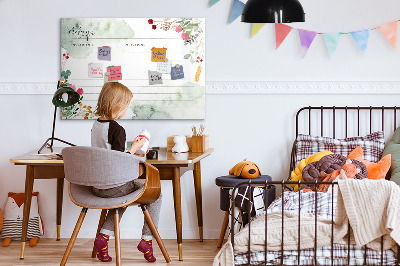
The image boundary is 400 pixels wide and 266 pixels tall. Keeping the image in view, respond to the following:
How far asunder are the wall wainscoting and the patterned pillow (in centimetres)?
34

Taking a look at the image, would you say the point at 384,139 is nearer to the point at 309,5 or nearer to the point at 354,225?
the point at 309,5

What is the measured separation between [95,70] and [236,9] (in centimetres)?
109

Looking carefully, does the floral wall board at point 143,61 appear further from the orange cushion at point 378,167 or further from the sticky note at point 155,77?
the orange cushion at point 378,167

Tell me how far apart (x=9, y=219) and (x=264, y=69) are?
82.0 inches

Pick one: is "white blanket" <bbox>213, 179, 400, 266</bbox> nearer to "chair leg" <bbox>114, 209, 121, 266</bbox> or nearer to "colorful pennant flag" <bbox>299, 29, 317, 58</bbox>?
"chair leg" <bbox>114, 209, 121, 266</bbox>

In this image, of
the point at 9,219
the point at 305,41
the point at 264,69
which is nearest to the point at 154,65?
the point at 264,69

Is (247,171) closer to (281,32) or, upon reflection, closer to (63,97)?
(281,32)

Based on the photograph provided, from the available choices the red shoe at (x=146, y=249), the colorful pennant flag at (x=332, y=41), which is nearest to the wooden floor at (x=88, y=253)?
the red shoe at (x=146, y=249)

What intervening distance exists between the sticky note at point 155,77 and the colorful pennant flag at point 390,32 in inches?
62.6

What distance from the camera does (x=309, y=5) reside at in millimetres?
4285

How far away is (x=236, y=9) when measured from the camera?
429cm

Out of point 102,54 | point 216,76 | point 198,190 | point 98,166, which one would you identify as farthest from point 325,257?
point 102,54

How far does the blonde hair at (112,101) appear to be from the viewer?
3.43 meters

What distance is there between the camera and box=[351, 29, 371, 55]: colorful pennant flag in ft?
13.9
